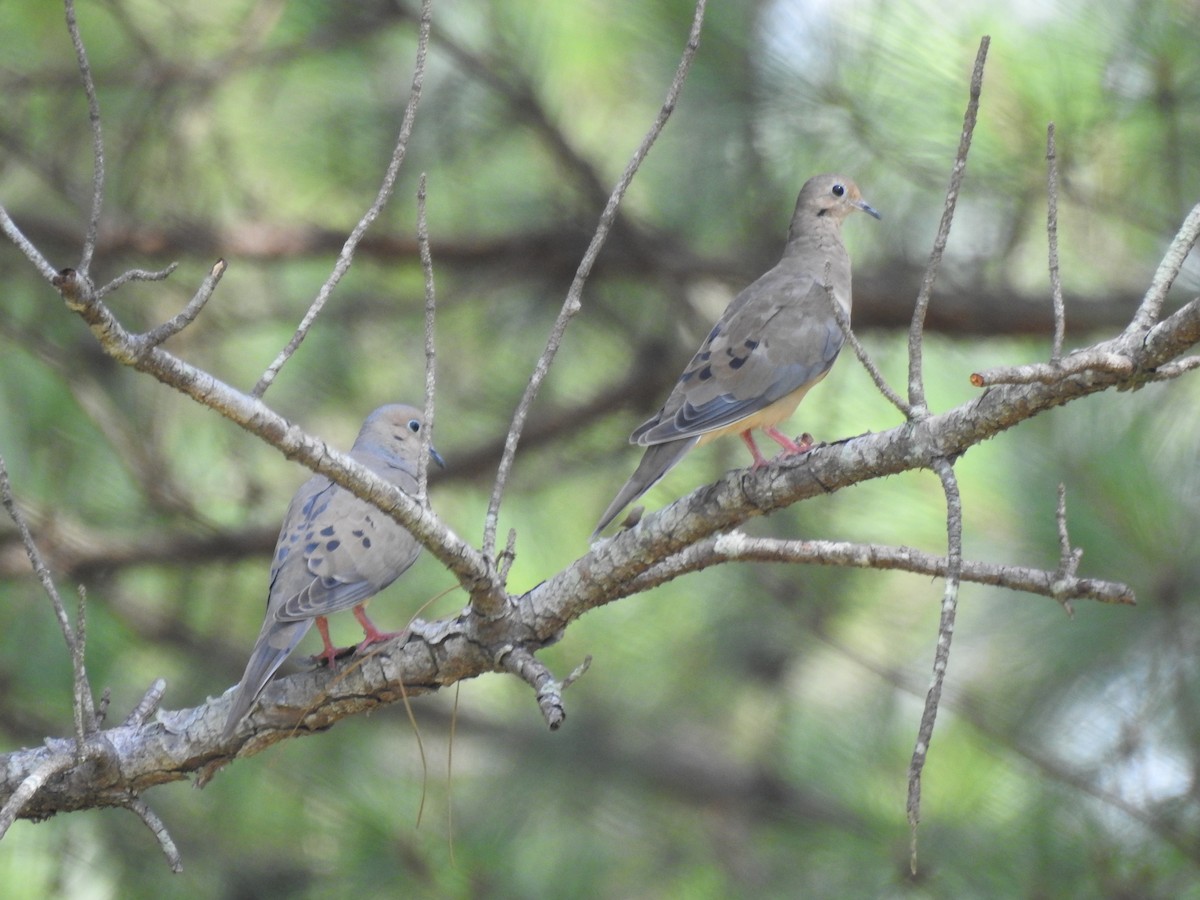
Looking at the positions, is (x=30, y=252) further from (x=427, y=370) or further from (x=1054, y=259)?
(x=1054, y=259)

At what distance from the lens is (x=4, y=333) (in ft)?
13.9

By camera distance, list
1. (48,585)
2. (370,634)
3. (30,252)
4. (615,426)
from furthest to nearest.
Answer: (615,426) < (370,634) < (48,585) < (30,252)

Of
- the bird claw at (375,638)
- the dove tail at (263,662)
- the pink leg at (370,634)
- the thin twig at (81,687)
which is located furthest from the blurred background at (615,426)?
the thin twig at (81,687)

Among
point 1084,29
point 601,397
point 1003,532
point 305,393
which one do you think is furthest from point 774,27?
point 305,393

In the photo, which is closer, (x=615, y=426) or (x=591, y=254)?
(x=591, y=254)

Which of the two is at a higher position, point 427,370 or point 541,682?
point 427,370

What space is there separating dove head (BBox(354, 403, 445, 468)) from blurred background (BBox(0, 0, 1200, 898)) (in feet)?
2.13

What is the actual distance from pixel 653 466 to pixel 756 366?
0.40m

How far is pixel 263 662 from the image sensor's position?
2.65 m

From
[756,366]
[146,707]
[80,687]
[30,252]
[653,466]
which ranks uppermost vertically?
[756,366]

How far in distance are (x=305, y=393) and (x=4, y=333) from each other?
40.6 inches

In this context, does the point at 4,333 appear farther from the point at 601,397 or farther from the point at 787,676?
the point at 787,676

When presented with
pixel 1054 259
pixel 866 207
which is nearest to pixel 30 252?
pixel 1054 259

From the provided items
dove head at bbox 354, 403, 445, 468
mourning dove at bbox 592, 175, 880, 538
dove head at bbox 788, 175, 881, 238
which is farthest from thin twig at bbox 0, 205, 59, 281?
dove head at bbox 788, 175, 881, 238
